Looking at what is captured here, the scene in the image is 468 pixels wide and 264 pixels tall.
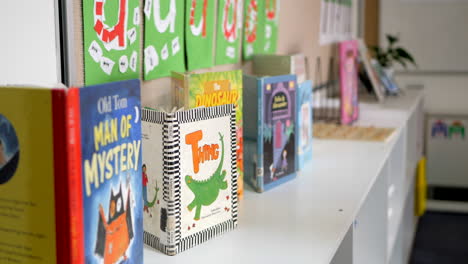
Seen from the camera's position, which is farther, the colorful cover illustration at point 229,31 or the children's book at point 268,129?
the colorful cover illustration at point 229,31

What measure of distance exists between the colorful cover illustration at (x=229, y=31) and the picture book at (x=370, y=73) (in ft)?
4.09

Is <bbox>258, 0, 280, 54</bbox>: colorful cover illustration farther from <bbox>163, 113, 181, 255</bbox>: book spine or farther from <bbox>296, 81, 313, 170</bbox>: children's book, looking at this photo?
<bbox>163, 113, 181, 255</bbox>: book spine

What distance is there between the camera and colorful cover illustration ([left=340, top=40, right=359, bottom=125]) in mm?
2301

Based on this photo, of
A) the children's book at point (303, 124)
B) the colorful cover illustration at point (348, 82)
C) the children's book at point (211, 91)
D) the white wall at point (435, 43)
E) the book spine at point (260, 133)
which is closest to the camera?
the children's book at point (211, 91)

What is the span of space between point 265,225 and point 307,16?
5.49ft

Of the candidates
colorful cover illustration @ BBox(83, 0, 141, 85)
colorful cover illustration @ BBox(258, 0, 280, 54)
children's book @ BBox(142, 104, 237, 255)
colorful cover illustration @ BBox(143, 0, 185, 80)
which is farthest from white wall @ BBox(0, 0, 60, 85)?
colorful cover illustration @ BBox(258, 0, 280, 54)

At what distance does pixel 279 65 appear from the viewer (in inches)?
68.2

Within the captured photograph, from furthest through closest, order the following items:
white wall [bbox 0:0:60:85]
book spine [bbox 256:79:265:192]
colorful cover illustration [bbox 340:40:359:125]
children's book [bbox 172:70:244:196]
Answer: colorful cover illustration [bbox 340:40:359:125] → book spine [bbox 256:79:265:192] → children's book [bbox 172:70:244:196] → white wall [bbox 0:0:60:85]

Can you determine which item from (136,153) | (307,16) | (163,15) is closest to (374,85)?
(307,16)

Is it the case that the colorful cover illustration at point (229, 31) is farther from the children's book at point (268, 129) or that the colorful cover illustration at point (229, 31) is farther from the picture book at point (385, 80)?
the picture book at point (385, 80)

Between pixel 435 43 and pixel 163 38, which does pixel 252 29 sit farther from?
pixel 435 43

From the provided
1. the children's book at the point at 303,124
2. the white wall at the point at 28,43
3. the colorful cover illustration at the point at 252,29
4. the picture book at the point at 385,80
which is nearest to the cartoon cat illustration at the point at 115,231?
the white wall at the point at 28,43

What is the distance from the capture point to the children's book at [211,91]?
3.76 ft

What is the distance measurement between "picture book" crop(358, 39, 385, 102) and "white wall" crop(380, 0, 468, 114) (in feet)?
4.50
